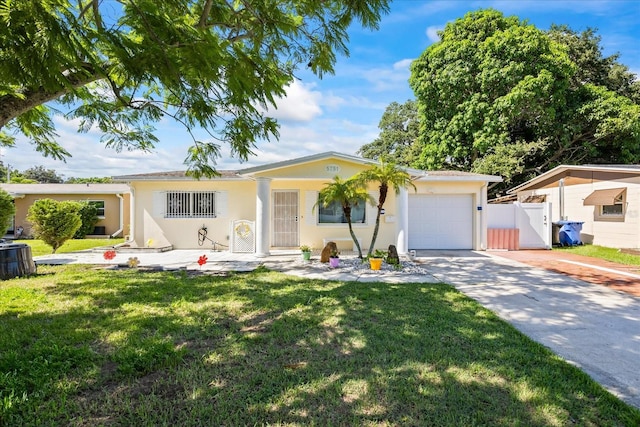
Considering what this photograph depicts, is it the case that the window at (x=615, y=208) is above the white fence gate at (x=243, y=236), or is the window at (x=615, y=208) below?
above

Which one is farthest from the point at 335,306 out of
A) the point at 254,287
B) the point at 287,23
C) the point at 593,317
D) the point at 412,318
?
the point at 287,23

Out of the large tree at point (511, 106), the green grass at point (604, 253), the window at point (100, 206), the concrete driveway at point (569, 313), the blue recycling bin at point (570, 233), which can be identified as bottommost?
the concrete driveway at point (569, 313)

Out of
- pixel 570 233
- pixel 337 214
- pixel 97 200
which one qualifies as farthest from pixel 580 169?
pixel 97 200

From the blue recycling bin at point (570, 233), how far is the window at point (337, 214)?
882 cm

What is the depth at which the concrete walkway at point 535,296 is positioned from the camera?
3566 mm

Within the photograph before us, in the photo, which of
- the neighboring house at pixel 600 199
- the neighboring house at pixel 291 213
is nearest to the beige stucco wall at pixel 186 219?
the neighboring house at pixel 291 213

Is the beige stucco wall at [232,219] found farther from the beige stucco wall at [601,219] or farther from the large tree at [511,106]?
the large tree at [511,106]

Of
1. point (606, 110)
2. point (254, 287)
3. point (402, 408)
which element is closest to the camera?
point (402, 408)

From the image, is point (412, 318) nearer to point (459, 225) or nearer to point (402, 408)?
point (402, 408)

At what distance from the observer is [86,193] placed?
62.2 feet

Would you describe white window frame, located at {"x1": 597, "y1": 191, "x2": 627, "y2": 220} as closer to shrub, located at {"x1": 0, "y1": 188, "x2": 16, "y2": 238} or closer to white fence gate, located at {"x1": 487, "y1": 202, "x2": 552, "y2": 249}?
white fence gate, located at {"x1": 487, "y1": 202, "x2": 552, "y2": 249}

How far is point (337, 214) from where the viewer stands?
1243 cm

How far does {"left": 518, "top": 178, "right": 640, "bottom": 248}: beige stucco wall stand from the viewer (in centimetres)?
1163

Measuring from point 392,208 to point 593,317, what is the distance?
781 cm
